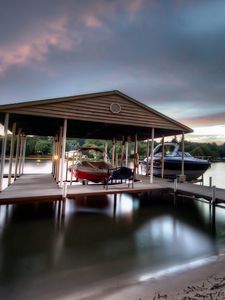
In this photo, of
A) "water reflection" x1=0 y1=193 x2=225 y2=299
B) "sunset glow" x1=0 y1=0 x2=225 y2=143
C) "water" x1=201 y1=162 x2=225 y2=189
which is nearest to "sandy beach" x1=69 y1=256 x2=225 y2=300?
"water reflection" x1=0 y1=193 x2=225 y2=299

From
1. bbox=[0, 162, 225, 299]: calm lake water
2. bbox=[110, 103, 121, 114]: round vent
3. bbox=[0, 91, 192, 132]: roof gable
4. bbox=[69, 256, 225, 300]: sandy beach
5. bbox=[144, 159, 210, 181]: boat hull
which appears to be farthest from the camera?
bbox=[144, 159, 210, 181]: boat hull

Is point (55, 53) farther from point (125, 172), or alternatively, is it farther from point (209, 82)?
point (209, 82)

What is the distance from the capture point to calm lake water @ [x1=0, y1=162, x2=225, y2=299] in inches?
142

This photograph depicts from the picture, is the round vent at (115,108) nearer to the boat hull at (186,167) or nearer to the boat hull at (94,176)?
the boat hull at (94,176)

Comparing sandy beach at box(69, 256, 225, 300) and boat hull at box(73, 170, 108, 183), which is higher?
boat hull at box(73, 170, 108, 183)

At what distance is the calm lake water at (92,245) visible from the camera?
3.60 m

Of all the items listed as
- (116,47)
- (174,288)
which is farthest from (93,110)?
(174,288)

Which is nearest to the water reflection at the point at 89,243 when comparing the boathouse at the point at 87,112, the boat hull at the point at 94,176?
the boat hull at the point at 94,176

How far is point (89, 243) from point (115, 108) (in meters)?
5.19

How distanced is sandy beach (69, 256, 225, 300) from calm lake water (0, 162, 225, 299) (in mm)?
242

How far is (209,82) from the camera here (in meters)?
12.3

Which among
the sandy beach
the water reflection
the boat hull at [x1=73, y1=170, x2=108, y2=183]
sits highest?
the boat hull at [x1=73, y1=170, x2=108, y2=183]

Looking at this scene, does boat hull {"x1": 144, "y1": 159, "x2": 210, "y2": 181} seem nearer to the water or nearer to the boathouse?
the boathouse

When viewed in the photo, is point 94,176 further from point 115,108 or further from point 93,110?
point 115,108
